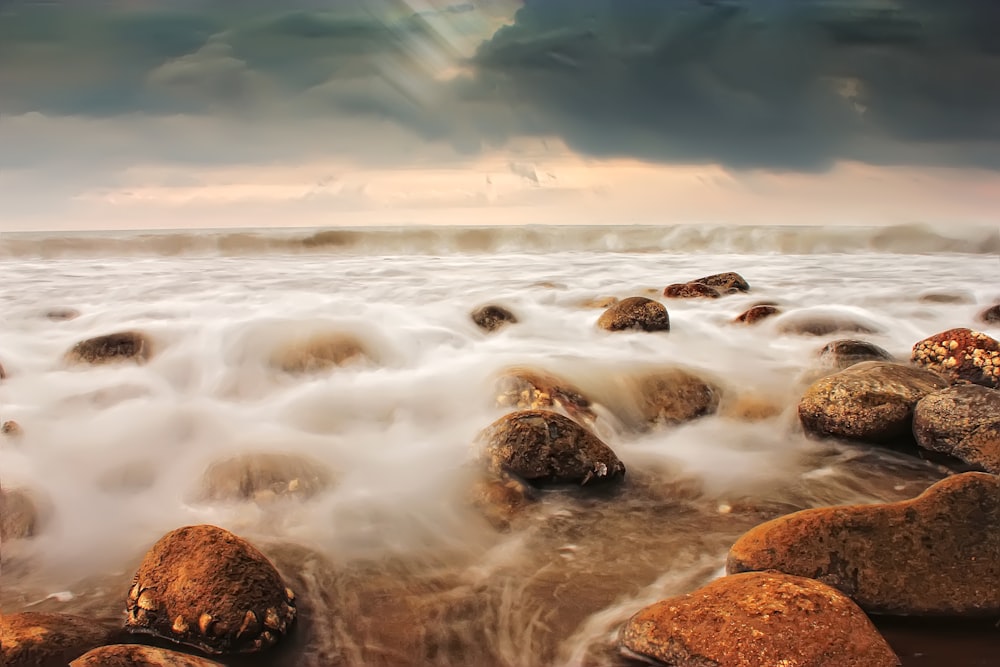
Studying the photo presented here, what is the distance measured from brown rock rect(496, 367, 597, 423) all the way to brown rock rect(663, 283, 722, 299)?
470cm

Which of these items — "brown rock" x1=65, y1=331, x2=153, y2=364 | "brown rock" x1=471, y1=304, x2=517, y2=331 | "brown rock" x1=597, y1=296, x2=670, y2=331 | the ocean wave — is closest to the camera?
"brown rock" x1=65, y1=331, x2=153, y2=364

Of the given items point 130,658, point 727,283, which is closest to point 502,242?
point 727,283

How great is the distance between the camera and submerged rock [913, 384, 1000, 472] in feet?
13.5

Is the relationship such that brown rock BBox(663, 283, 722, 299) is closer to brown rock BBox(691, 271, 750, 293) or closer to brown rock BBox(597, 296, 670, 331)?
→ brown rock BBox(691, 271, 750, 293)

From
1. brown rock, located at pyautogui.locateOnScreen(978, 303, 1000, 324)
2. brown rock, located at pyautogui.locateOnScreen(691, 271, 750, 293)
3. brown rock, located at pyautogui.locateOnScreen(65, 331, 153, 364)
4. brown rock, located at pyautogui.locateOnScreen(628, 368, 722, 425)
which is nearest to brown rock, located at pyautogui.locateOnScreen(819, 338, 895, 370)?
brown rock, located at pyautogui.locateOnScreen(628, 368, 722, 425)

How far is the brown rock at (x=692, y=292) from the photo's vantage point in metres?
9.52

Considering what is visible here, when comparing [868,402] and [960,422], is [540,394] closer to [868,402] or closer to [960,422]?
[868,402]

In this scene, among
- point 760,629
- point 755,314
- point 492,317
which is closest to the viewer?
point 760,629

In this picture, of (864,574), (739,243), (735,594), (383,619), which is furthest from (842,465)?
(739,243)

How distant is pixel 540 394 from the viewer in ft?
16.5

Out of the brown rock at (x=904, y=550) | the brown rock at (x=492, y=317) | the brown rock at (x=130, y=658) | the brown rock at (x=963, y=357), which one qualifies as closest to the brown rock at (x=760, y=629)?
the brown rock at (x=904, y=550)

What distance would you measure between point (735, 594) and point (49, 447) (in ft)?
13.6

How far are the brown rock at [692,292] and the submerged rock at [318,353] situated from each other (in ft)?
15.9

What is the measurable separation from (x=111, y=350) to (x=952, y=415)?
652 centimetres
